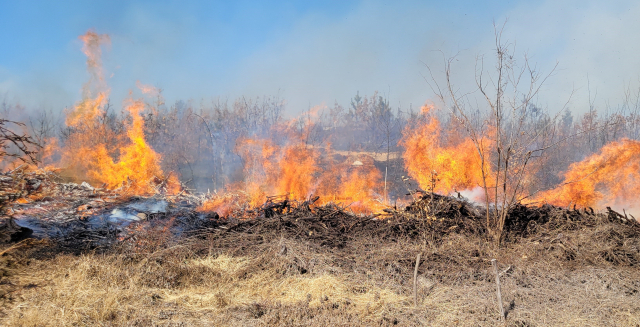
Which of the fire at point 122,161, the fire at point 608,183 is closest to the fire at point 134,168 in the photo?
the fire at point 122,161

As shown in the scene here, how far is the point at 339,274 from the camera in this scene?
649 cm

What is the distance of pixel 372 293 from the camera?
5.77 m

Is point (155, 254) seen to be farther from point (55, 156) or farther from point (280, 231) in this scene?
point (55, 156)

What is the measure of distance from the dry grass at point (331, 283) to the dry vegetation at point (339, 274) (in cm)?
2

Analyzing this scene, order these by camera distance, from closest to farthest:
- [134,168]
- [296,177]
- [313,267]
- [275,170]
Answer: [313,267], [134,168], [296,177], [275,170]

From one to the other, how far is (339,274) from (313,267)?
1.81 feet

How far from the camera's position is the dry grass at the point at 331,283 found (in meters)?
4.92

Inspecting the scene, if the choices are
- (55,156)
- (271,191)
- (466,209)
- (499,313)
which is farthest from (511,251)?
(55,156)

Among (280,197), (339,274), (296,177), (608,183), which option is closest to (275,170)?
(296,177)

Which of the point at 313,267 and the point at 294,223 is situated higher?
the point at 294,223

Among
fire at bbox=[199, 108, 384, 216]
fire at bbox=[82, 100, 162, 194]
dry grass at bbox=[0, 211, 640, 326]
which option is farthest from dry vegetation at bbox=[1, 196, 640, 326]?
fire at bbox=[82, 100, 162, 194]

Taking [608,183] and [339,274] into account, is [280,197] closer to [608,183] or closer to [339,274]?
[339,274]

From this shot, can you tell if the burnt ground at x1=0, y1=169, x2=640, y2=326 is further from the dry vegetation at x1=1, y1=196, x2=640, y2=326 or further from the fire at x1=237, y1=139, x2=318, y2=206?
the fire at x1=237, y1=139, x2=318, y2=206

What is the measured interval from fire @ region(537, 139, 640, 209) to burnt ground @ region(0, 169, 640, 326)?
553cm
